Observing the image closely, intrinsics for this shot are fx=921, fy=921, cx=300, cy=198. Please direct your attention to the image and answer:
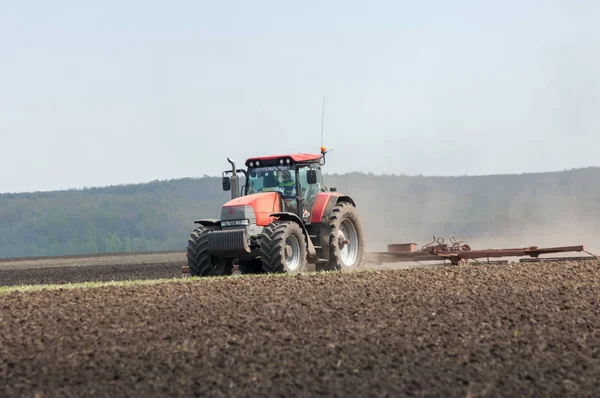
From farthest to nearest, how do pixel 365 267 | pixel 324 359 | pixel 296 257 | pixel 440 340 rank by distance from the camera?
1. pixel 365 267
2. pixel 296 257
3. pixel 440 340
4. pixel 324 359

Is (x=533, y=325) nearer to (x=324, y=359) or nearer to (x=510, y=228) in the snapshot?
(x=324, y=359)

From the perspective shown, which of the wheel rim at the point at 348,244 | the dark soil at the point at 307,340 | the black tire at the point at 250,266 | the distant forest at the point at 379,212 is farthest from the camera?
the distant forest at the point at 379,212

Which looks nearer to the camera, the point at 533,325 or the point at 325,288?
the point at 533,325

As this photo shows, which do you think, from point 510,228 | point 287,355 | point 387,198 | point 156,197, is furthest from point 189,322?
point 156,197

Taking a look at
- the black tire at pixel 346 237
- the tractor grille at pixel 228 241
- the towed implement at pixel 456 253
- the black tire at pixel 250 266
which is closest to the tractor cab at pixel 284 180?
the black tire at pixel 346 237

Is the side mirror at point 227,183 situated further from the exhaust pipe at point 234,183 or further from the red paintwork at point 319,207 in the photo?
the red paintwork at point 319,207

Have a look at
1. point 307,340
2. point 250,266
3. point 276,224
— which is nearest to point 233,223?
point 276,224

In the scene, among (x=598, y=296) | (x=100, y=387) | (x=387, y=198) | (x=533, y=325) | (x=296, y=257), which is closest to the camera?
(x=100, y=387)

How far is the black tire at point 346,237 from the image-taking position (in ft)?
61.6

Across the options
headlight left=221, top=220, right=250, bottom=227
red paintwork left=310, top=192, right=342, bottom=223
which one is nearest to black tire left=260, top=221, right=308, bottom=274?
headlight left=221, top=220, right=250, bottom=227

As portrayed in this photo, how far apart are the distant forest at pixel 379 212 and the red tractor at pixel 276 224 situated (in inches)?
240

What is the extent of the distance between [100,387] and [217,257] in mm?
9984

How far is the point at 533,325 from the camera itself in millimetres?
10875

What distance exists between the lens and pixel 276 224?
1745cm
